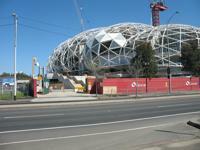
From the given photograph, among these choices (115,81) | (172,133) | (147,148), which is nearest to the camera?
(147,148)

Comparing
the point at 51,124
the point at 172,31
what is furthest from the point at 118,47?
the point at 51,124

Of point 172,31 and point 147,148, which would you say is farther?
point 172,31

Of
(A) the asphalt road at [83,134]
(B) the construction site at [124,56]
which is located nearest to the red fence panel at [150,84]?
(B) the construction site at [124,56]

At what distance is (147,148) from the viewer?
31.8 feet

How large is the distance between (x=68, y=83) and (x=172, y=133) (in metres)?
72.0

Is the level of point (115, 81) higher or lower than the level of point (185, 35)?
lower

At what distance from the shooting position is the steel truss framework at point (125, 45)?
98156 millimetres

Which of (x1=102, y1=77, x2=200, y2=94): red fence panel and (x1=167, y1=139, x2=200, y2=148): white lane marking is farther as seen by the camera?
(x1=102, y1=77, x2=200, y2=94): red fence panel

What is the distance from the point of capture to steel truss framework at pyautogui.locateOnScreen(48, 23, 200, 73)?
322 feet

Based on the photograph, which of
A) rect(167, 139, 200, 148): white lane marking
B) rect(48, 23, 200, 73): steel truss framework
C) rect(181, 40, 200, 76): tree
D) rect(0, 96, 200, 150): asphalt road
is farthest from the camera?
rect(48, 23, 200, 73): steel truss framework

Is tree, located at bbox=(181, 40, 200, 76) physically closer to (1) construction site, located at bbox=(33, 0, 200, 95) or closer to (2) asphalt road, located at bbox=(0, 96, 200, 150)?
(1) construction site, located at bbox=(33, 0, 200, 95)

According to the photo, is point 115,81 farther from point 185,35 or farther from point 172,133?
point 185,35

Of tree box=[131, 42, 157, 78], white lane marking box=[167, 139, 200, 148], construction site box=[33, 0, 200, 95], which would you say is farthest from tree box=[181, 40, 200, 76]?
white lane marking box=[167, 139, 200, 148]

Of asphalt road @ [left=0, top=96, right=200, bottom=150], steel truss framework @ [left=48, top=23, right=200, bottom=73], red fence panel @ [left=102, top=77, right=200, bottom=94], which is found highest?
steel truss framework @ [left=48, top=23, right=200, bottom=73]
